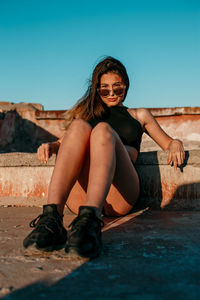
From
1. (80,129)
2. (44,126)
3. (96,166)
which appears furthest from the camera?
(44,126)

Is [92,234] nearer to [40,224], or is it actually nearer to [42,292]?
[40,224]

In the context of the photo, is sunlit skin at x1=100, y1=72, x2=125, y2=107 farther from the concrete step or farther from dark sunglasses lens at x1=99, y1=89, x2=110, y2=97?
the concrete step

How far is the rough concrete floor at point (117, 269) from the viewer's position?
794 millimetres

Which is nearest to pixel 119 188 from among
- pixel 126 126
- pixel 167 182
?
pixel 126 126

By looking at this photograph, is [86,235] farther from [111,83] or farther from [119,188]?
[111,83]

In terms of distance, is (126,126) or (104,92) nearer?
(126,126)

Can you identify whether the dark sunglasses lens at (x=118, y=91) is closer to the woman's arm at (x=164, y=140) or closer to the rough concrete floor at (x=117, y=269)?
the woman's arm at (x=164, y=140)

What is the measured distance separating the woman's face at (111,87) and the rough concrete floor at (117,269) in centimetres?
104

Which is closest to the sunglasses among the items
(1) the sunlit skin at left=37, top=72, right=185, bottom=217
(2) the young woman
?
(2) the young woman

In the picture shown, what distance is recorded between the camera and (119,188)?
1.73m

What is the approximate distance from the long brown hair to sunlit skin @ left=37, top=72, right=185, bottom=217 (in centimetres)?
37

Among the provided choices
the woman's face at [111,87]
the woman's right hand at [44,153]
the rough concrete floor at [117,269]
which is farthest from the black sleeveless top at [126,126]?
the rough concrete floor at [117,269]

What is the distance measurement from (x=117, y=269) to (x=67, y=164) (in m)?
0.62

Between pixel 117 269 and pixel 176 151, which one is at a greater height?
pixel 176 151
